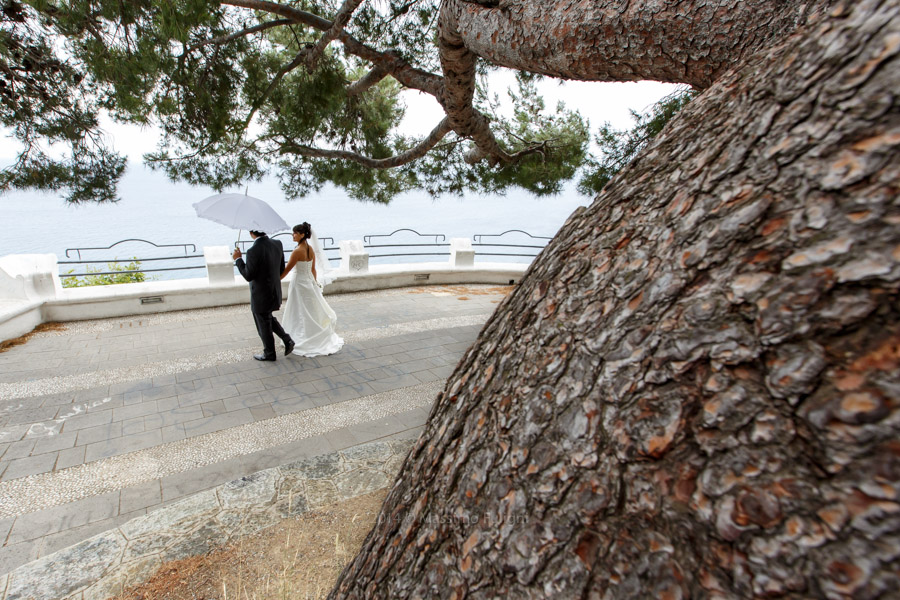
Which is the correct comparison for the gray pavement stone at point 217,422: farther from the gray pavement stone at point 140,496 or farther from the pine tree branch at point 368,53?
the pine tree branch at point 368,53

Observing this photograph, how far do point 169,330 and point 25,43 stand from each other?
12.4 ft

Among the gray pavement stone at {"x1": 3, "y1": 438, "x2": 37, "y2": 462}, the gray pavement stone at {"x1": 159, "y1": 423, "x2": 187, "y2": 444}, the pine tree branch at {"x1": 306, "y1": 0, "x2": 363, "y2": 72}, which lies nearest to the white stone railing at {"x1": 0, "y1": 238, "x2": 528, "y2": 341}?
the gray pavement stone at {"x1": 3, "y1": 438, "x2": 37, "y2": 462}

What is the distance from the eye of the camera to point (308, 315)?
5746mm

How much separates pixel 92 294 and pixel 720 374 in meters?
8.81

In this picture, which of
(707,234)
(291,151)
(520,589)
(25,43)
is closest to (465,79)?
(291,151)

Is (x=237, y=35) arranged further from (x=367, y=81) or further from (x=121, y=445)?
(x=121, y=445)

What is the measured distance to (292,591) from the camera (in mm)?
2258

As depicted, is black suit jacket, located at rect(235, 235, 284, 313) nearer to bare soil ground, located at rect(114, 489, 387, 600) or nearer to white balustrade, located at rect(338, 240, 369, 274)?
bare soil ground, located at rect(114, 489, 387, 600)

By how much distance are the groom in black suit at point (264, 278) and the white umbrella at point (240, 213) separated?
163 mm

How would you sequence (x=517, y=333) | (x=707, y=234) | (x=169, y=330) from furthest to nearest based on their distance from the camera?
(x=169, y=330) < (x=517, y=333) < (x=707, y=234)

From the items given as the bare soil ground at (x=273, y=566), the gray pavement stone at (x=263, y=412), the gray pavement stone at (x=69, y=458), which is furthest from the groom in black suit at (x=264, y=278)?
the bare soil ground at (x=273, y=566)

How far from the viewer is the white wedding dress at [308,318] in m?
5.70

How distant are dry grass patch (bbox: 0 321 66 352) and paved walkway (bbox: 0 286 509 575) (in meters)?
0.11

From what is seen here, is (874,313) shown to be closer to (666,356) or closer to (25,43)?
(666,356)
